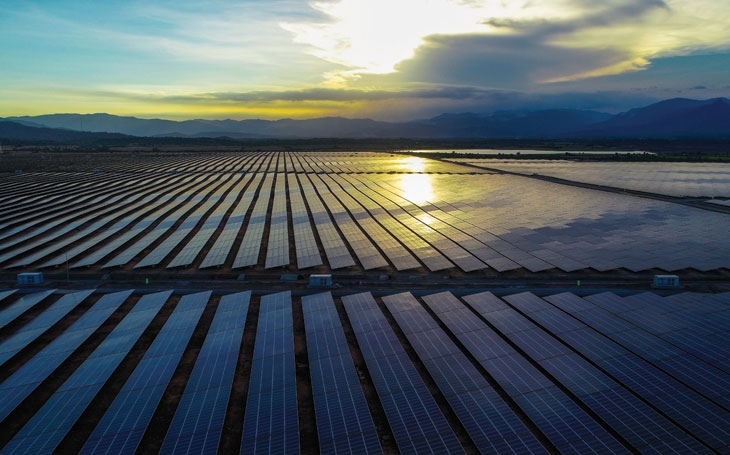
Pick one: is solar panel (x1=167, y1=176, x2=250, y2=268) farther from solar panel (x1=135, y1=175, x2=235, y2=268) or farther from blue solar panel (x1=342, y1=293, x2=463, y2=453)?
blue solar panel (x1=342, y1=293, x2=463, y2=453)

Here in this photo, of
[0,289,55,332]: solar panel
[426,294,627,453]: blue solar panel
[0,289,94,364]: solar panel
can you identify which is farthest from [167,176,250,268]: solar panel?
Result: [426,294,627,453]: blue solar panel

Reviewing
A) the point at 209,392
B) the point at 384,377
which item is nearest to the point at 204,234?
the point at 209,392

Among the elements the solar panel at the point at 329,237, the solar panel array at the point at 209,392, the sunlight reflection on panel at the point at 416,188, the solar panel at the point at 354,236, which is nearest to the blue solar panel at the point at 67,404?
the solar panel array at the point at 209,392

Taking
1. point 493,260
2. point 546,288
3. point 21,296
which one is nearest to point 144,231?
point 21,296

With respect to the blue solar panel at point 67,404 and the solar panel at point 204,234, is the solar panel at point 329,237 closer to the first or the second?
the solar panel at point 204,234

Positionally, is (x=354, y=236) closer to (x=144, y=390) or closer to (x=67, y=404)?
(x=144, y=390)

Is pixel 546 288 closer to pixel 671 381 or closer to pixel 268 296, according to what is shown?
pixel 671 381
